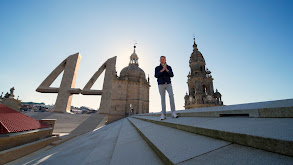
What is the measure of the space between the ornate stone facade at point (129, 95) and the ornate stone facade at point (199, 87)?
10643mm

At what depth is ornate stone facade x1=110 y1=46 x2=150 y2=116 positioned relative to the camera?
25.4 m

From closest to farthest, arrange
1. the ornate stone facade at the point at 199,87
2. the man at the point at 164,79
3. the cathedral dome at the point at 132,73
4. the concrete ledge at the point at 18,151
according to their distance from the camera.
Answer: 1. the man at the point at 164,79
2. the concrete ledge at the point at 18,151
3. the ornate stone facade at the point at 199,87
4. the cathedral dome at the point at 132,73

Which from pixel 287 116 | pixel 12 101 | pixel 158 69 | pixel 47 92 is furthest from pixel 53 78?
pixel 287 116

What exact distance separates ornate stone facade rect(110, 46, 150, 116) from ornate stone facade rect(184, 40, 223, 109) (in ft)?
34.9

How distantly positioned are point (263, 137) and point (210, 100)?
27.9 m

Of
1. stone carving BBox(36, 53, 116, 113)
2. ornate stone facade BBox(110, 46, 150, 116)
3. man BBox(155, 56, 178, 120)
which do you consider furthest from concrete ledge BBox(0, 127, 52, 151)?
ornate stone facade BBox(110, 46, 150, 116)

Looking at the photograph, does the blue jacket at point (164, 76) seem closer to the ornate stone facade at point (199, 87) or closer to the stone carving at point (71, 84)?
the stone carving at point (71, 84)

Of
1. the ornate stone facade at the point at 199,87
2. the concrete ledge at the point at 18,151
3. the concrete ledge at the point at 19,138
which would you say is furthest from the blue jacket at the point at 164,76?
the ornate stone facade at the point at 199,87

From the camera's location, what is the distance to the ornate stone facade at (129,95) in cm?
2544

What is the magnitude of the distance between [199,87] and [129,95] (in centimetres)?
1676

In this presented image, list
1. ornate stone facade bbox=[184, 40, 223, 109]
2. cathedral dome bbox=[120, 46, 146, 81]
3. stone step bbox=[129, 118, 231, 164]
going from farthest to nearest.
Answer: cathedral dome bbox=[120, 46, 146, 81] < ornate stone facade bbox=[184, 40, 223, 109] < stone step bbox=[129, 118, 231, 164]

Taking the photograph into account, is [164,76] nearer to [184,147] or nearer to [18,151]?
[184,147]

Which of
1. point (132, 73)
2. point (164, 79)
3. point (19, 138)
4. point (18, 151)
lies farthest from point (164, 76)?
point (132, 73)

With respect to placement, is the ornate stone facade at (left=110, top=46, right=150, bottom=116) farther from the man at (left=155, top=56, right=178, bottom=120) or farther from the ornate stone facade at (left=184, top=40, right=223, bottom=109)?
the man at (left=155, top=56, right=178, bottom=120)
